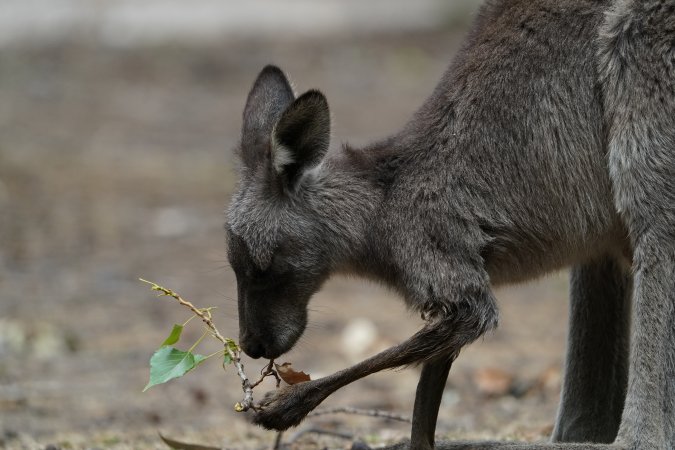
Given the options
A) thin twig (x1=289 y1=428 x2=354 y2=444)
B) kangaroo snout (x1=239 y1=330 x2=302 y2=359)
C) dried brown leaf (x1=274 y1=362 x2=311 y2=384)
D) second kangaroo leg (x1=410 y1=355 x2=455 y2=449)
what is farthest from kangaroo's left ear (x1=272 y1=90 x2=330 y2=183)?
thin twig (x1=289 y1=428 x2=354 y2=444)

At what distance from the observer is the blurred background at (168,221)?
661 centimetres

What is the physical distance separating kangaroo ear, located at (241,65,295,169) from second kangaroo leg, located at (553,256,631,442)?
57.4 inches

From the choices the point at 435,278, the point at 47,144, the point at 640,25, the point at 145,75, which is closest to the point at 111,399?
the point at 435,278

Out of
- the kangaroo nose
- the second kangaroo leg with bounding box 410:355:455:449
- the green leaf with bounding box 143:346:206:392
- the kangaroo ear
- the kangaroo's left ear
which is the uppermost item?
the kangaroo ear

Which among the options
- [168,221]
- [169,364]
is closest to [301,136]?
[169,364]

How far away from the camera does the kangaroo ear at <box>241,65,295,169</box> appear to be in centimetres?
466

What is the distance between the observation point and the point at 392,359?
167 inches

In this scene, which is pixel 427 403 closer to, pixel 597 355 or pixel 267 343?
pixel 267 343

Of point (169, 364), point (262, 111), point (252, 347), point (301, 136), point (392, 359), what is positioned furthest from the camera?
point (262, 111)

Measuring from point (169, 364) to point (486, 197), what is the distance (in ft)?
4.46

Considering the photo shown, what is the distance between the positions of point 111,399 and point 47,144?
6.73 m

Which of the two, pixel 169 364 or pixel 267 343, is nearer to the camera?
pixel 169 364

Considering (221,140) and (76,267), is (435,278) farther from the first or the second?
(221,140)

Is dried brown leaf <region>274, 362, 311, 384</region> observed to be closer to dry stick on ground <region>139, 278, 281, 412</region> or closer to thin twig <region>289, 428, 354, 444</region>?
dry stick on ground <region>139, 278, 281, 412</region>
